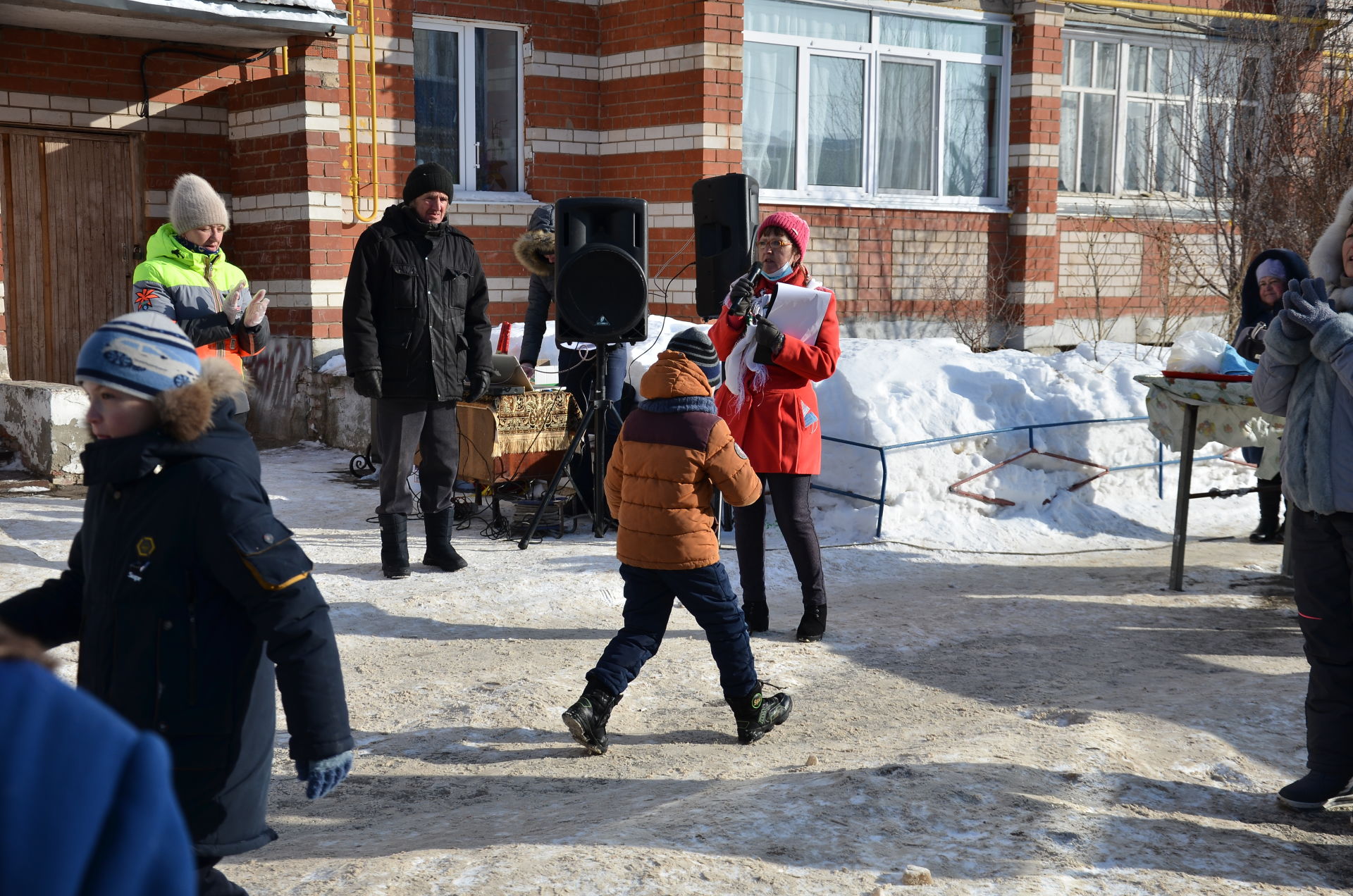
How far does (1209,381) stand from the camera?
6656mm

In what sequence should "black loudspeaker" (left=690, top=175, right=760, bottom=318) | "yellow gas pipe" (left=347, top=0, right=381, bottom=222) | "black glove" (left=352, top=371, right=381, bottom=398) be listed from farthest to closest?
"yellow gas pipe" (left=347, top=0, right=381, bottom=222)
"black loudspeaker" (left=690, top=175, right=760, bottom=318)
"black glove" (left=352, top=371, right=381, bottom=398)

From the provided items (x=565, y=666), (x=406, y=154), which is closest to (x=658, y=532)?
(x=565, y=666)

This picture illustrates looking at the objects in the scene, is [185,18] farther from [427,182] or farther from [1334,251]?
[1334,251]

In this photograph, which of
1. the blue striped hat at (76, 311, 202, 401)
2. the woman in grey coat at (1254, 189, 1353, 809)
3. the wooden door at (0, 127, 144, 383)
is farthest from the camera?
the wooden door at (0, 127, 144, 383)

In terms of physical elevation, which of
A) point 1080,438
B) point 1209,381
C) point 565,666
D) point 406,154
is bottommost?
point 565,666

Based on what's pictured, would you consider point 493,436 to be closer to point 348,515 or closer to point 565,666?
point 348,515

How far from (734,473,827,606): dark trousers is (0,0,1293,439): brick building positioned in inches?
213

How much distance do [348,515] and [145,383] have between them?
5965mm

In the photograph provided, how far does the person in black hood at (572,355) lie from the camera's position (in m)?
7.86

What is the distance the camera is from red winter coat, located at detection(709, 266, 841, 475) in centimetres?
554

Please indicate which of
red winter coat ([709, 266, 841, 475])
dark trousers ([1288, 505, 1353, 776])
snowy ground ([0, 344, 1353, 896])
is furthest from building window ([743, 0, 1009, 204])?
dark trousers ([1288, 505, 1353, 776])

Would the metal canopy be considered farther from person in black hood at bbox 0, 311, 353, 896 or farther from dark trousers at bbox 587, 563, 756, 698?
person in black hood at bbox 0, 311, 353, 896

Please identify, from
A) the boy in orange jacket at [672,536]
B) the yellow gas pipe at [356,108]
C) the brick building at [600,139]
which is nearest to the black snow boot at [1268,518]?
the boy in orange jacket at [672,536]

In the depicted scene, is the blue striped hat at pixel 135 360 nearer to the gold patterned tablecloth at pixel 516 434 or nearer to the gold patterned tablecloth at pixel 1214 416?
the gold patterned tablecloth at pixel 516 434
